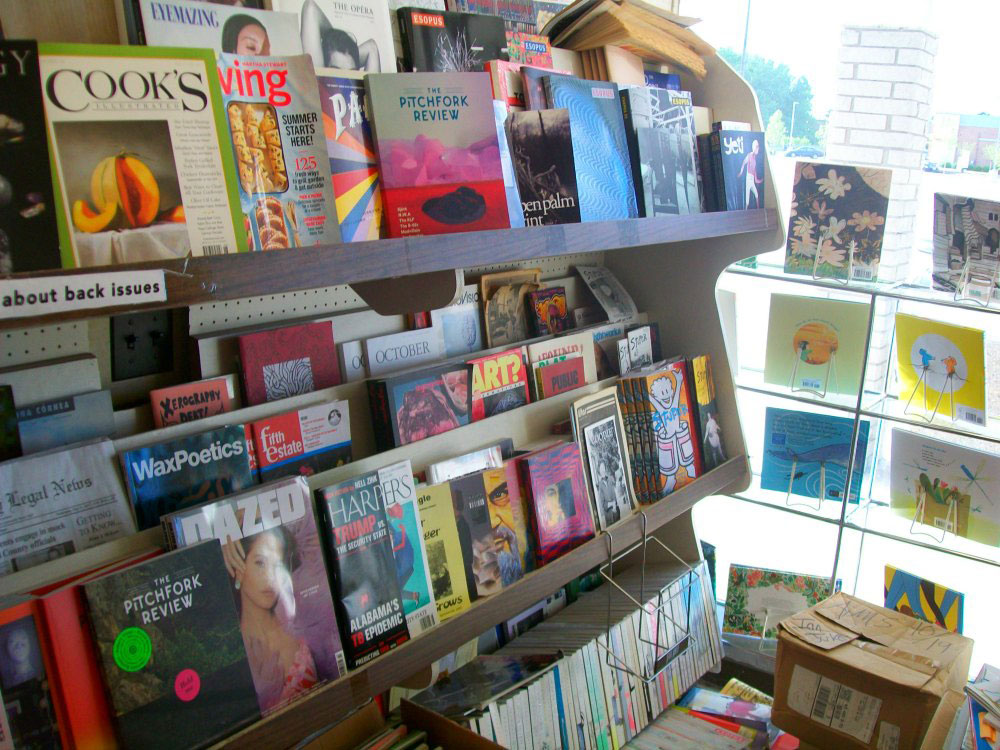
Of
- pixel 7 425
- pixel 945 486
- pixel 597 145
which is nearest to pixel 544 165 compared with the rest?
pixel 597 145

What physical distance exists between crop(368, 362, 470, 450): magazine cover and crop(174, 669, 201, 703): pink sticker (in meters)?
0.52

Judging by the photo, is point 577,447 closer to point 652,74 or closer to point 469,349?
point 469,349

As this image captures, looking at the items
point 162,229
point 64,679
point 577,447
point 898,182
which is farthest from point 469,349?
point 898,182

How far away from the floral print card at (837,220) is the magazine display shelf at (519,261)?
33 cm

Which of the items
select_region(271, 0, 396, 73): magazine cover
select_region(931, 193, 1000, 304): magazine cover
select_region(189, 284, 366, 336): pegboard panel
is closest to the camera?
select_region(271, 0, 396, 73): magazine cover

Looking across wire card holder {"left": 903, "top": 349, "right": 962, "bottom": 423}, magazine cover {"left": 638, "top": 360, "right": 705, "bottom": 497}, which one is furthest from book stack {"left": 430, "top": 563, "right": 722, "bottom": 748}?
wire card holder {"left": 903, "top": 349, "right": 962, "bottom": 423}

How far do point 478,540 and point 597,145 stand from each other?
0.83 m

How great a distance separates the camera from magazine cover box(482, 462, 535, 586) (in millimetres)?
1470

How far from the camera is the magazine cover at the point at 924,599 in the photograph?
2.02 m

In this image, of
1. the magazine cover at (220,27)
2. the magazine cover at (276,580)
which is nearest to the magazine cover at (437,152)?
the magazine cover at (220,27)

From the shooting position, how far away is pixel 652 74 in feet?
6.19

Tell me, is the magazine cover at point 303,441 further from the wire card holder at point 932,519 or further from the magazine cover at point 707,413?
the wire card holder at point 932,519

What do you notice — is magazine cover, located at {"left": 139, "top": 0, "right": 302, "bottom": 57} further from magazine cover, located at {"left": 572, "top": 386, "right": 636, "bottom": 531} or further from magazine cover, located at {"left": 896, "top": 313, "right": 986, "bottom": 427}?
magazine cover, located at {"left": 896, "top": 313, "right": 986, "bottom": 427}

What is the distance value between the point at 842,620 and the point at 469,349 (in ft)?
3.84
